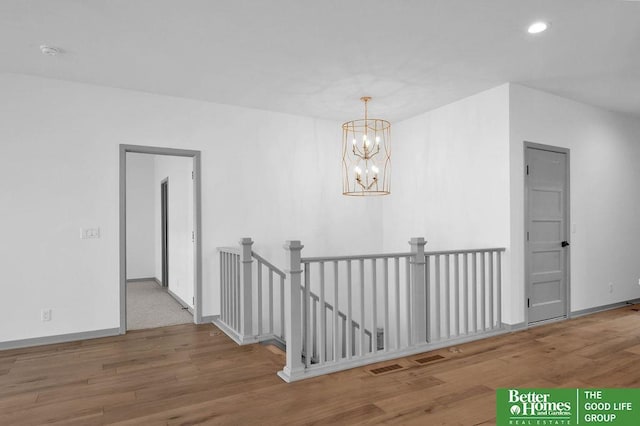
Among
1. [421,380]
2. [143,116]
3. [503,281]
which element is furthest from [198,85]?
[503,281]

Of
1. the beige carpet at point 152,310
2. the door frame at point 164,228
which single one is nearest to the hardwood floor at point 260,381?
the beige carpet at point 152,310

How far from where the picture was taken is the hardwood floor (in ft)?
7.94

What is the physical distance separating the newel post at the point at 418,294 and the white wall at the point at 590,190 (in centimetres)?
123

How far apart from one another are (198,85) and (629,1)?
12.2 ft

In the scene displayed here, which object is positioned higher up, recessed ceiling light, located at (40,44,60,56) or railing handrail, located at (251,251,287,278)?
recessed ceiling light, located at (40,44,60,56)

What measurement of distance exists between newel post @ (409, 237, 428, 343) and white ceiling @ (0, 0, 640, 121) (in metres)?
1.73

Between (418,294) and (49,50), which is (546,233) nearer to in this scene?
(418,294)

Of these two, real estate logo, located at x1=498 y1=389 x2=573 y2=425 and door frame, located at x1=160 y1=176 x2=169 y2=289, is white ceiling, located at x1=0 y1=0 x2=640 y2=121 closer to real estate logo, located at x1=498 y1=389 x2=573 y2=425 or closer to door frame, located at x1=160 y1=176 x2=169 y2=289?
real estate logo, located at x1=498 y1=389 x2=573 y2=425

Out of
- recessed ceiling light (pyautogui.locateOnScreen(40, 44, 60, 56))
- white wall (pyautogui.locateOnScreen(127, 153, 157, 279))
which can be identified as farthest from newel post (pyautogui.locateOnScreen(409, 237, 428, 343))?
white wall (pyautogui.locateOnScreen(127, 153, 157, 279))

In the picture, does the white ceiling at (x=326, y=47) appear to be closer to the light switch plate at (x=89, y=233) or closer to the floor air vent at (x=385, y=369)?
the light switch plate at (x=89, y=233)

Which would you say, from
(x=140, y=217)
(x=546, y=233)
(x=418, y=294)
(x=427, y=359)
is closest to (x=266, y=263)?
(x=418, y=294)

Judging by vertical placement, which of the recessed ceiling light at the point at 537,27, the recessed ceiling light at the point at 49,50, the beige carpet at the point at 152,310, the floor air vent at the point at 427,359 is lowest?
the beige carpet at the point at 152,310

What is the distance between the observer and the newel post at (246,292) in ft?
12.7

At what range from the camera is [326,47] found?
3350 mm
